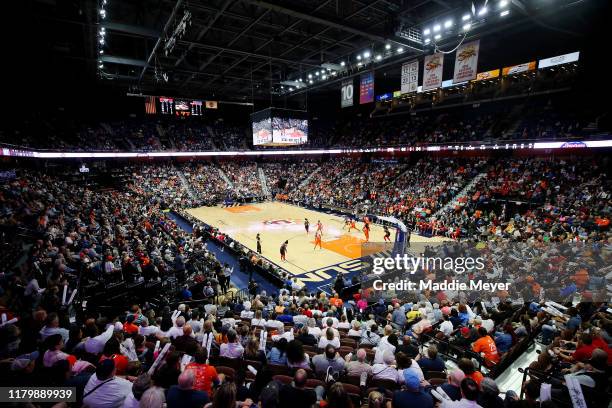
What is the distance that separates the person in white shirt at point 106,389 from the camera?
3.42 meters

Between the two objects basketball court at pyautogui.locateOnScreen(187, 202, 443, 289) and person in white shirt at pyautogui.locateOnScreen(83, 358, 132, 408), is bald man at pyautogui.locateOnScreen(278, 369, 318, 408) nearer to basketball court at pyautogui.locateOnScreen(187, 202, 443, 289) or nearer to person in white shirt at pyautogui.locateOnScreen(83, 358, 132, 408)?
person in white shirt at pyautogui.locateOnScreen(83, 358, 132, 408)

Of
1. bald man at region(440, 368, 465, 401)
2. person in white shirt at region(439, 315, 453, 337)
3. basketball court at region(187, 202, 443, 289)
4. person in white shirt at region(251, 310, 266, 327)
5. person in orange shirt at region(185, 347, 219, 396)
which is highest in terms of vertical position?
person in orange shirt at region(185, 347, 219, 396)

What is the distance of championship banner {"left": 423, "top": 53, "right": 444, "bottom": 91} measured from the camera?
17.5m

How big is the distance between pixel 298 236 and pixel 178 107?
1997 centimetres

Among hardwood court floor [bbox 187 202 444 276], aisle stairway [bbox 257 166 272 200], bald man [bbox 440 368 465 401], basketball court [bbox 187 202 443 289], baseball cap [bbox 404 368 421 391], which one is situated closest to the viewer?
baseball cap [bbox 404 368 421 391]

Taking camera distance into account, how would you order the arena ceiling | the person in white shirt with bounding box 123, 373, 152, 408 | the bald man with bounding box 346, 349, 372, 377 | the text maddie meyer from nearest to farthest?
1. the person in white shirt with bounding box 123, 373, 152, 408
2. the bald man with bounding box 346, 349, 372, 377
3. the text maddie meyer
4. the arena ceiling

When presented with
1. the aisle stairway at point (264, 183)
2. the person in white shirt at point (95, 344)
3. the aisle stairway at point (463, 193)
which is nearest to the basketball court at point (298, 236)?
the aisle stairway at point (463, 193)

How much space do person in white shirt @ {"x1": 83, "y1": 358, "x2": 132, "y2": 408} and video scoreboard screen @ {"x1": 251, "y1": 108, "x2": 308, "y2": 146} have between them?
21360mm

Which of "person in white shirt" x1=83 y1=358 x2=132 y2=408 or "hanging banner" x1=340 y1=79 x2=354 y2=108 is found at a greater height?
"hanging banner" x1=340 y1=79 x2=354 y2=108

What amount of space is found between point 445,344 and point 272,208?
1179 inches

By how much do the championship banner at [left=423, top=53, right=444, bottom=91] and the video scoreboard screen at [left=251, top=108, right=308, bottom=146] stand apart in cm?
978

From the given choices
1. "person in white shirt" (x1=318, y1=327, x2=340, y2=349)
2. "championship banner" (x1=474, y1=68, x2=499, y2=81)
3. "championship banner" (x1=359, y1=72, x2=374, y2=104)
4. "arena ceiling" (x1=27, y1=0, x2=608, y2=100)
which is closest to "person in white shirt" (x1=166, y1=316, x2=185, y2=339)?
"person in white shirt" (x1=318, y1=327, x2=340, y2=349)

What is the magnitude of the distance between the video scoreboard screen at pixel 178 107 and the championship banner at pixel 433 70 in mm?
23468

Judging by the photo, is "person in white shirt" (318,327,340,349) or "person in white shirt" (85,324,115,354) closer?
"person in white shirt" (85,324,115,354)
